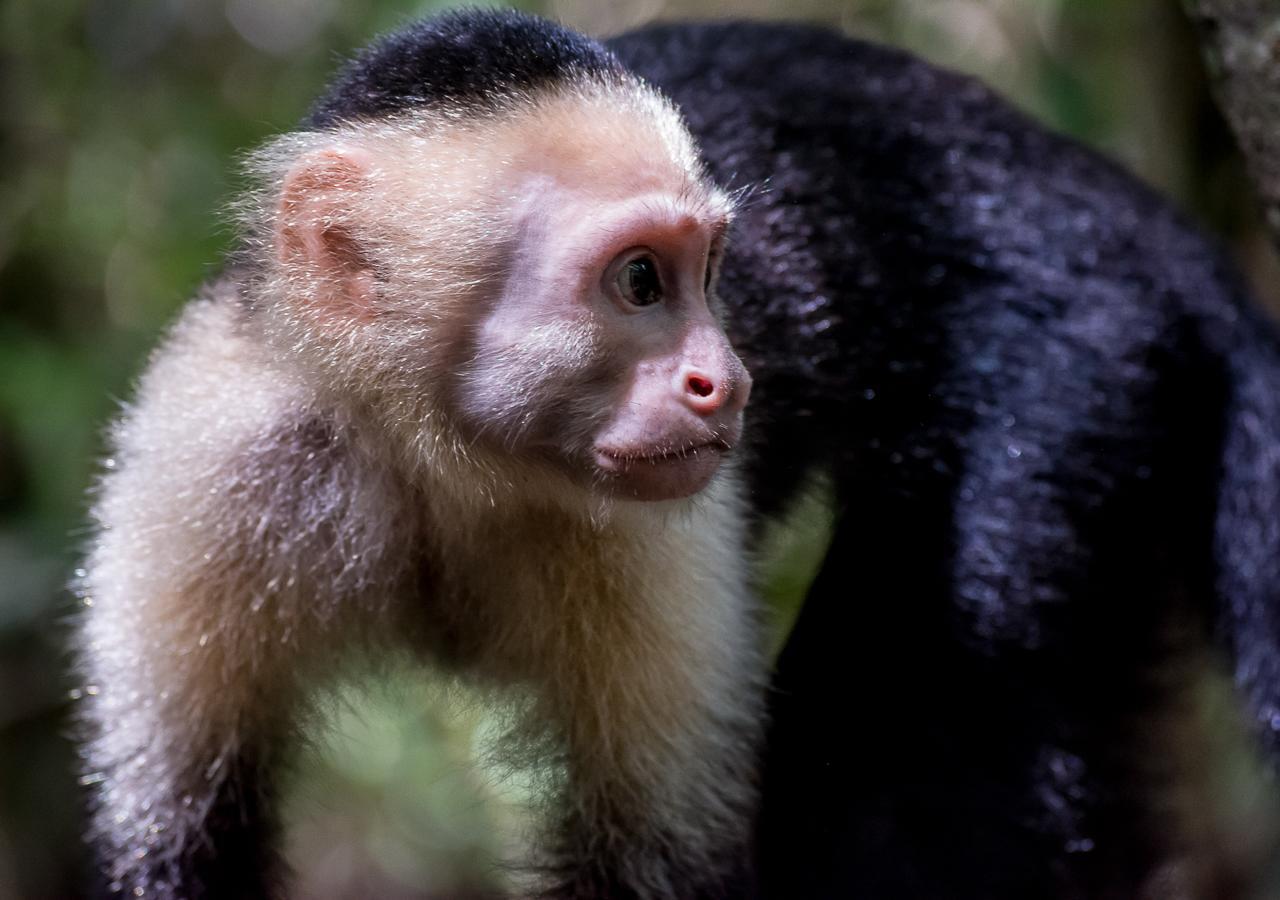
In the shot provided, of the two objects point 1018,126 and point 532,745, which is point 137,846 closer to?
point 532,745

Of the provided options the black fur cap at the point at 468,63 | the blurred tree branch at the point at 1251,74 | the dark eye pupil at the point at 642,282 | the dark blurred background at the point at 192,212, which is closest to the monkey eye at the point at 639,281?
the dark eye pupil at the point at 642,282

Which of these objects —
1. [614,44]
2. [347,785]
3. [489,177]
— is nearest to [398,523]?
[489,177]

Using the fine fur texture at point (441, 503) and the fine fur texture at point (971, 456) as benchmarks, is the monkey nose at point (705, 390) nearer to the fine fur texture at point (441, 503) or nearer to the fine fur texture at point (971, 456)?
the fine fur texture at point (441, 503)

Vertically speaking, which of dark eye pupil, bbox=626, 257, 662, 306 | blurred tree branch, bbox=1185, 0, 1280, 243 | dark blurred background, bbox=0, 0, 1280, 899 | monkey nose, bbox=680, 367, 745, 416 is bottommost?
dark blurred background, bbox=0, 0, 1280, 899

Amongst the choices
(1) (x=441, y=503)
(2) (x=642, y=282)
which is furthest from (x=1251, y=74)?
(1) (x=441, y=503)

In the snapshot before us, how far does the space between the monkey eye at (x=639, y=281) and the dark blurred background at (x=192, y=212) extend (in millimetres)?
2142

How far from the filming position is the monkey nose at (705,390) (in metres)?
2.62

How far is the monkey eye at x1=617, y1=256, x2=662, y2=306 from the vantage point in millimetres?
2721

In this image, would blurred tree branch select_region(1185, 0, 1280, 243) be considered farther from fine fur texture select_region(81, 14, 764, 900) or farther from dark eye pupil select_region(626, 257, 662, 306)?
dark eye pupil select_region(626, 257, 662, 306)

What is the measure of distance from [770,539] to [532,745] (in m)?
1.06

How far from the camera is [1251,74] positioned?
3.42 metres

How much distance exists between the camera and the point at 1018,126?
13.2 ft

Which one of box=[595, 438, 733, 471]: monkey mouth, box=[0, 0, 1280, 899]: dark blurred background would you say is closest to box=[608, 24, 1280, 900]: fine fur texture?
box=[595, 438, 733, 471]: monkey mouth

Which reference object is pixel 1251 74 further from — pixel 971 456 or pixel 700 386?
pixel 700 386
